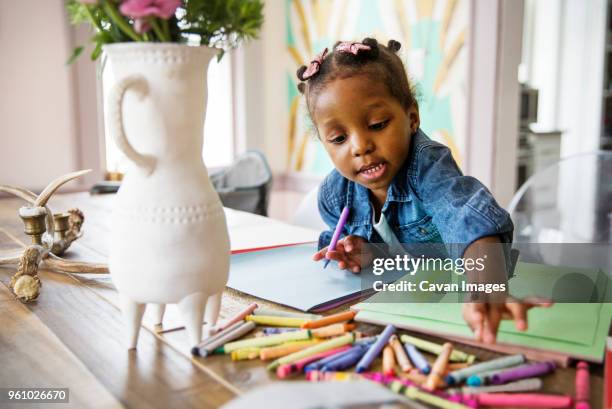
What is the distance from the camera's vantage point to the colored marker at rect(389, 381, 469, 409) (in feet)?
1.51

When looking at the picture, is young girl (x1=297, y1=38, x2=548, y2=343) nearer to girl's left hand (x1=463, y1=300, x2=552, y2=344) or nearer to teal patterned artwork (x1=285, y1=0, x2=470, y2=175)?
girl's left hand (x1=463, y1=300, x2=552, y2=344)

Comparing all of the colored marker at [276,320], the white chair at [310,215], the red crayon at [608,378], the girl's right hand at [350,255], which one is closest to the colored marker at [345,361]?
the colored marker at [276,320]

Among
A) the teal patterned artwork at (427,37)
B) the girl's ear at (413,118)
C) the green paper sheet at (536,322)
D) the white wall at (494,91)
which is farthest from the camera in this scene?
the teal patterned artwork at (427,37)

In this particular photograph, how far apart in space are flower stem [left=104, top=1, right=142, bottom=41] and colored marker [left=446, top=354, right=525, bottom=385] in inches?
16.4

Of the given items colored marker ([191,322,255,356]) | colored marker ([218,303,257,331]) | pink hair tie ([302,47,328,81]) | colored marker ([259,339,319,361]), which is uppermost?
pink hair tie ([302,47,328,81])

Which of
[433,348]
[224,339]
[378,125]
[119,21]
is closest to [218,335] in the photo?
[224,339]

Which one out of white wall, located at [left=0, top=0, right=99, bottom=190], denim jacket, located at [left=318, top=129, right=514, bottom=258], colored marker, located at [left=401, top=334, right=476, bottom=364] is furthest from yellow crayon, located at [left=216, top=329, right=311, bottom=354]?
white wall, located at [left=0, top=0, right=99, bottom=190]

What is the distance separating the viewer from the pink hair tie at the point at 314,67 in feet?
3.02

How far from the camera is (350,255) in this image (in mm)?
925

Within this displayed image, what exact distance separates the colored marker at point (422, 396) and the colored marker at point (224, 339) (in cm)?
19

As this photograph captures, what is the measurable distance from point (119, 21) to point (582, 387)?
51 cm

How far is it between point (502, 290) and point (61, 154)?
92.6 inches

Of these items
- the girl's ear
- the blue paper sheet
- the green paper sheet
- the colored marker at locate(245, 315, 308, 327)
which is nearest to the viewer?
the green paper sheet

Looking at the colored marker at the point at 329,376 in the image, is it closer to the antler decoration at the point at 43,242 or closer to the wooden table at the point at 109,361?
the wooden table at the point at 109,361
